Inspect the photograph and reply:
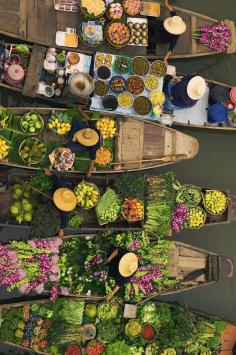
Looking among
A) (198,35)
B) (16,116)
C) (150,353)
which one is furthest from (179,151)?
(150,353)

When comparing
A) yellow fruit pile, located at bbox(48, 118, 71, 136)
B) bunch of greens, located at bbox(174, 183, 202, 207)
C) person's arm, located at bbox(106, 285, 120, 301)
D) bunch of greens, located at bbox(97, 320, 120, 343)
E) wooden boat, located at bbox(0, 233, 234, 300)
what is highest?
yellow fruit pile, located at bbox(48, 118, 71, 136)

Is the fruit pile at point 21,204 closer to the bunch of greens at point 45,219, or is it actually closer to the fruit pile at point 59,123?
the bunch of greens at point 45,219

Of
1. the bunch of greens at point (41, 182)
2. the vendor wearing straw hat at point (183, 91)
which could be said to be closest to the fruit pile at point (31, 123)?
the bunch of greens at point (41, 182)

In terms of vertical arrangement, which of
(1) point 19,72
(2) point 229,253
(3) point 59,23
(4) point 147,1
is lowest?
(2) point 229,253

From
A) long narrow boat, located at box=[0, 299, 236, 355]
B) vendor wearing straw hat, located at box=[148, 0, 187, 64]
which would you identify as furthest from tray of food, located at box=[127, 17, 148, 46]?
long narrow boat, located at box=[0, 299, 236, 355]

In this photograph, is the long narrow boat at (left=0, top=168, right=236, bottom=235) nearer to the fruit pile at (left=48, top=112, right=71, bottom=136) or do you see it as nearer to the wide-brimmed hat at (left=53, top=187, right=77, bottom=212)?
the wide-brimmed hat at (left=53, top=187, right=77, bottom=212)

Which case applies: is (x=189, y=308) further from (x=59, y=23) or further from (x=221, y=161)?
(x=59, y=23)
